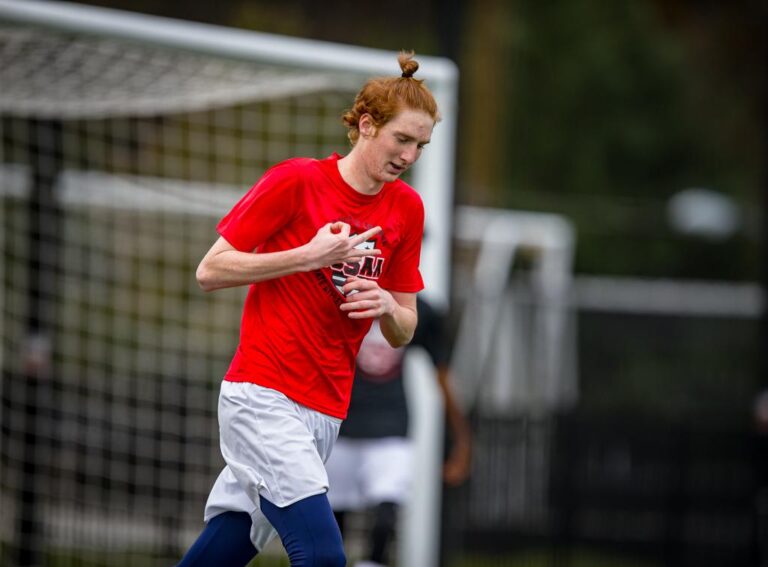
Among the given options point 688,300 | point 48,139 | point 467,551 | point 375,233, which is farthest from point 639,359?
point 375,233

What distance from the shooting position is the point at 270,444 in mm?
4195

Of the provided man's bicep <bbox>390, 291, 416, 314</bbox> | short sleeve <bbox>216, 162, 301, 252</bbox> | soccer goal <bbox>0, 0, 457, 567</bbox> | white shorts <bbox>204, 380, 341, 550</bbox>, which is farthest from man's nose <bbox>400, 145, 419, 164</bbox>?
soccer goal <bbox>0, 0, 457, 567</bbox>

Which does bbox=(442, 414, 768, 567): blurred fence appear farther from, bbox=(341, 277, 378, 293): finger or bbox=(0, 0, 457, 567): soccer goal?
bbox=(341, 277, 378, 293): finger

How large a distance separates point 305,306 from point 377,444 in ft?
8.87

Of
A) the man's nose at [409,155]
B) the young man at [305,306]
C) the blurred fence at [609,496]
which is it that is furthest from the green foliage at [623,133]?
the man's nose at [409,155]

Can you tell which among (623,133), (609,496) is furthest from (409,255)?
(623,133)

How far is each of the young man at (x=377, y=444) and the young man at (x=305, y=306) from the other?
2.30 meters

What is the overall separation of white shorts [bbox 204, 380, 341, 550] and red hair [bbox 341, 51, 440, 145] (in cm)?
100

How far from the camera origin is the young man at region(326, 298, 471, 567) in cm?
671

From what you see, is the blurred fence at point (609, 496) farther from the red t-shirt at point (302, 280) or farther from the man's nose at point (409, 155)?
the man's nose at point (409, 155)

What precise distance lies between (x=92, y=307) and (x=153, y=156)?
69.3 inches

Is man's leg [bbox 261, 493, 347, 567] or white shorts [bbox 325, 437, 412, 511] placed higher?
man's leg [bbox 261, 493, 347, 567]

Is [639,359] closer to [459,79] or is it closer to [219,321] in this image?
[219,321]

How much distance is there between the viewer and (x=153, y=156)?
36.3ft
